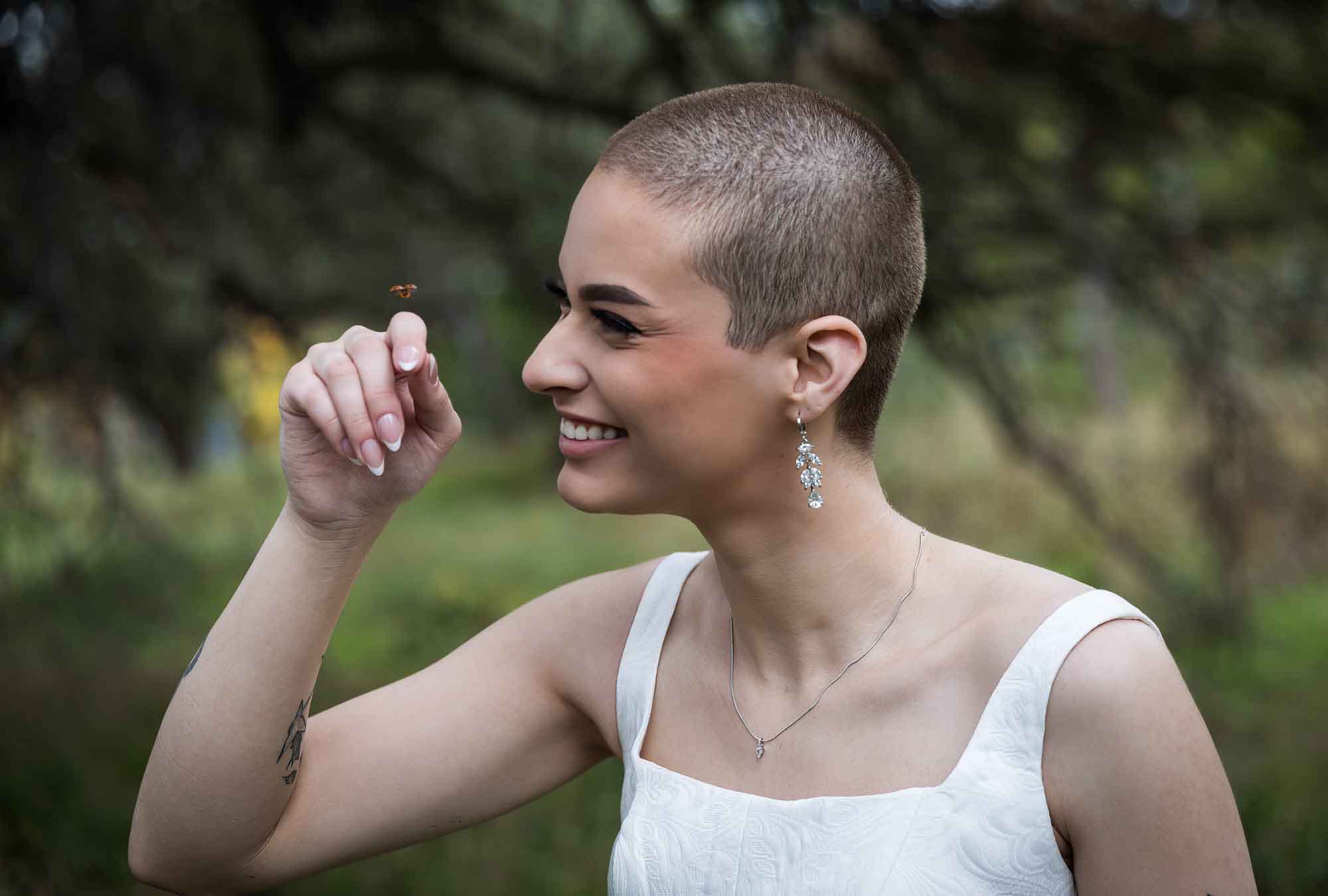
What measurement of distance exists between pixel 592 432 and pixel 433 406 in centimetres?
20

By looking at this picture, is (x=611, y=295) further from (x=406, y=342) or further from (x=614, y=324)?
(x=406, y=342)

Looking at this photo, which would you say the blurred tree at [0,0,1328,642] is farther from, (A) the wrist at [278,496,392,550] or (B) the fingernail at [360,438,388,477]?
(B) the fingernail at [360,438,388,477]

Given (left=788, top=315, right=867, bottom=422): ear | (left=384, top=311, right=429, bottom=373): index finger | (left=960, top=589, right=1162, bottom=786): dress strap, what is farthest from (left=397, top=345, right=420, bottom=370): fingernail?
(left=960, top=589, right=1162, bottom=786): dress strap

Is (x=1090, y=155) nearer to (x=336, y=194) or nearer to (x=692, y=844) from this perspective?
(x=336, y=194)

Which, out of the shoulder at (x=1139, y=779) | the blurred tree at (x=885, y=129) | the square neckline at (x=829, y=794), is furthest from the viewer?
the blurred tree at (x=885, y=129)

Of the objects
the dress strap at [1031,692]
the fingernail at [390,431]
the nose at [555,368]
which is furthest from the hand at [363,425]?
the dress strap at [1031,692]

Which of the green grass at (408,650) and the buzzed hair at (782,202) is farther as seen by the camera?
the green grass at (408,650)

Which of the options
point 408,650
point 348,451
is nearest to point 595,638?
point 348,451

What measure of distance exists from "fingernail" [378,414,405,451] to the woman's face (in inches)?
7.2

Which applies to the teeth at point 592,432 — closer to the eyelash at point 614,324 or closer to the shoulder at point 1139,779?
the eyelash at point 614,324

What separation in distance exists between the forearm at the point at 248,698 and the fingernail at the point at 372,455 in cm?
21

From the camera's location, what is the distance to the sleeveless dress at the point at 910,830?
1458 mm

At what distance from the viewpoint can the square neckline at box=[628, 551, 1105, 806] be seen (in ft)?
4.86

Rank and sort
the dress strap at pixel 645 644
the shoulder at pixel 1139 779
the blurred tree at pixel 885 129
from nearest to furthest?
the shoulder at pixel 1139 779 < the dress strap at pixel 645 644 < the blurred tree at pixel 885 129
